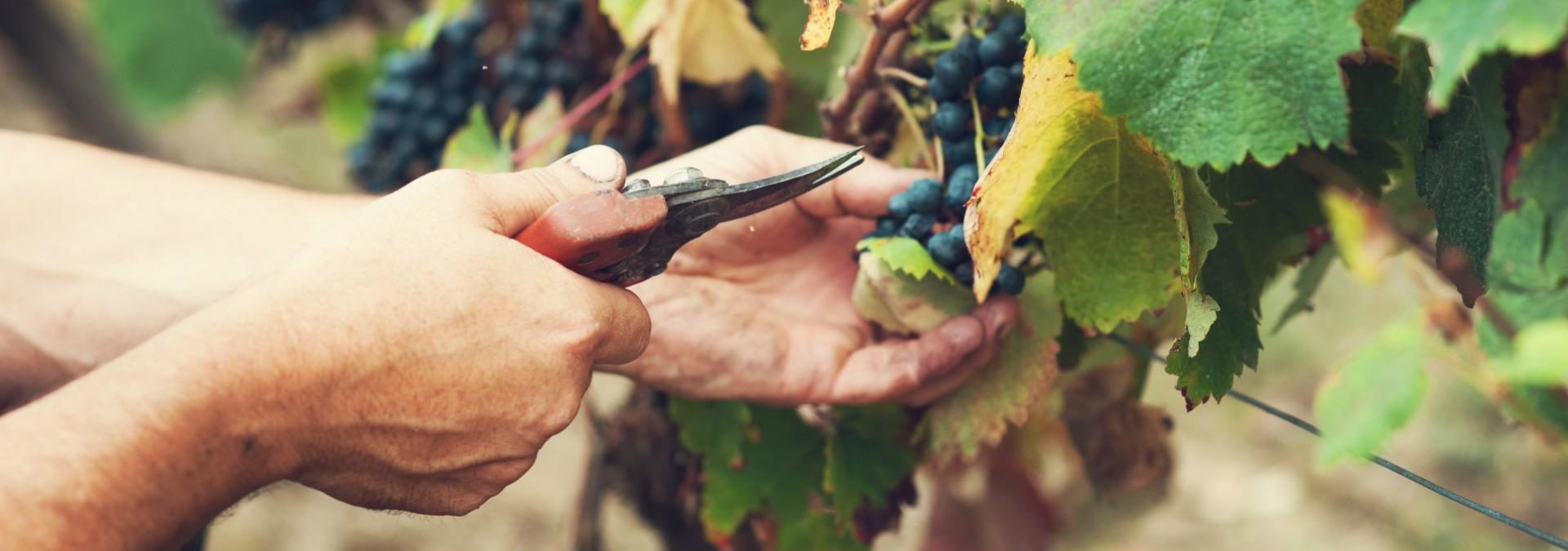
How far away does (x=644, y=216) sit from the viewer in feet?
2.35

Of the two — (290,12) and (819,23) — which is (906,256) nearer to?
(819,23)

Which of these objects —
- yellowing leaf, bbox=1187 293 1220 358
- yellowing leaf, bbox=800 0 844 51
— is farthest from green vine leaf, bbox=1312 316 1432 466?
yellowing leaf, bbox=800 0 844 51

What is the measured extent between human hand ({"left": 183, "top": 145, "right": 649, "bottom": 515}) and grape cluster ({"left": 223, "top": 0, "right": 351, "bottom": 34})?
3.22 ft

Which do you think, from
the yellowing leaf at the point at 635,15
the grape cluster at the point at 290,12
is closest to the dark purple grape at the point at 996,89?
the yellowing leaf at the point at 635,15

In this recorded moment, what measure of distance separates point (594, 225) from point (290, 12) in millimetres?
1116

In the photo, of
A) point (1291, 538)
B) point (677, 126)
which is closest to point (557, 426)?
point (677, 126)

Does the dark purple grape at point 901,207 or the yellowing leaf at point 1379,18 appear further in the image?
the dark purple grape at point 901,207

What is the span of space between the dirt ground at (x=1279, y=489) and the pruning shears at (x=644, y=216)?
156 centimetres

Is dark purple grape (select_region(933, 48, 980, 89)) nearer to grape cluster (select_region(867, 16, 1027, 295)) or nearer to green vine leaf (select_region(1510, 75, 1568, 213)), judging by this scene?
grape cluster (select_region(867, 16, 1027, 295))

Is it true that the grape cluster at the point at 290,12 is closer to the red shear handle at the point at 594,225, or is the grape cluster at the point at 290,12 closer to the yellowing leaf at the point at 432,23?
the yellowing leaf at the point at 432,23

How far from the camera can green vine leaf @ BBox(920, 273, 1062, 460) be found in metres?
0.90

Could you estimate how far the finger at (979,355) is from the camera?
89 cm

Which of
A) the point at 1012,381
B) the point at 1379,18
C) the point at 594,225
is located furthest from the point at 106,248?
the point at 1379,18

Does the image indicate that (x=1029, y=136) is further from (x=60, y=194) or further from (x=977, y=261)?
(x=60, y=194)
